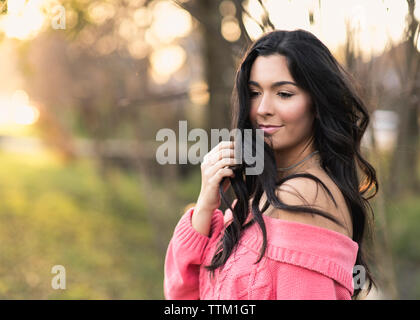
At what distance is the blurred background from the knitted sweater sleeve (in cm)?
117

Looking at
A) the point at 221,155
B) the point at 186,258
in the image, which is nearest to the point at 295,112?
the point at 221,155

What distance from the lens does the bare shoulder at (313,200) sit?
1.58m

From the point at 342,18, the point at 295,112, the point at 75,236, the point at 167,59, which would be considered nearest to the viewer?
the point at 295,112

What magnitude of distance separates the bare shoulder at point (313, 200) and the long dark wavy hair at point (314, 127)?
0.02m

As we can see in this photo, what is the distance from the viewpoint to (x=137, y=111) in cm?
820

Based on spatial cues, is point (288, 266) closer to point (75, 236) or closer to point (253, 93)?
point (253, 93)

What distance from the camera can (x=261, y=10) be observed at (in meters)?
2.63

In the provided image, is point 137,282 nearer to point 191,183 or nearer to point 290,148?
point 191,183

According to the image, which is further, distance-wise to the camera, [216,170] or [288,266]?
[216,170]

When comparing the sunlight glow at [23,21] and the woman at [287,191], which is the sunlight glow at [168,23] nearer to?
the sunlight glow at [23,21]

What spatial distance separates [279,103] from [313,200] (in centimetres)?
36

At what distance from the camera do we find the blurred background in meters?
3.11

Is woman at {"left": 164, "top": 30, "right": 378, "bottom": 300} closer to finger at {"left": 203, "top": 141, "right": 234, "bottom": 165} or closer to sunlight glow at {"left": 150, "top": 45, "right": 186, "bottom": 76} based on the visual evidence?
finger at {"left": 203, "top": 141, "right": 234, "bottom": 165}

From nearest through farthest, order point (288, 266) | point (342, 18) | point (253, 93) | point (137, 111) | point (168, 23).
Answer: point (288, 266)
point (253, 93)
point (342, 18)
point (168, 23)
point (137, 111)
